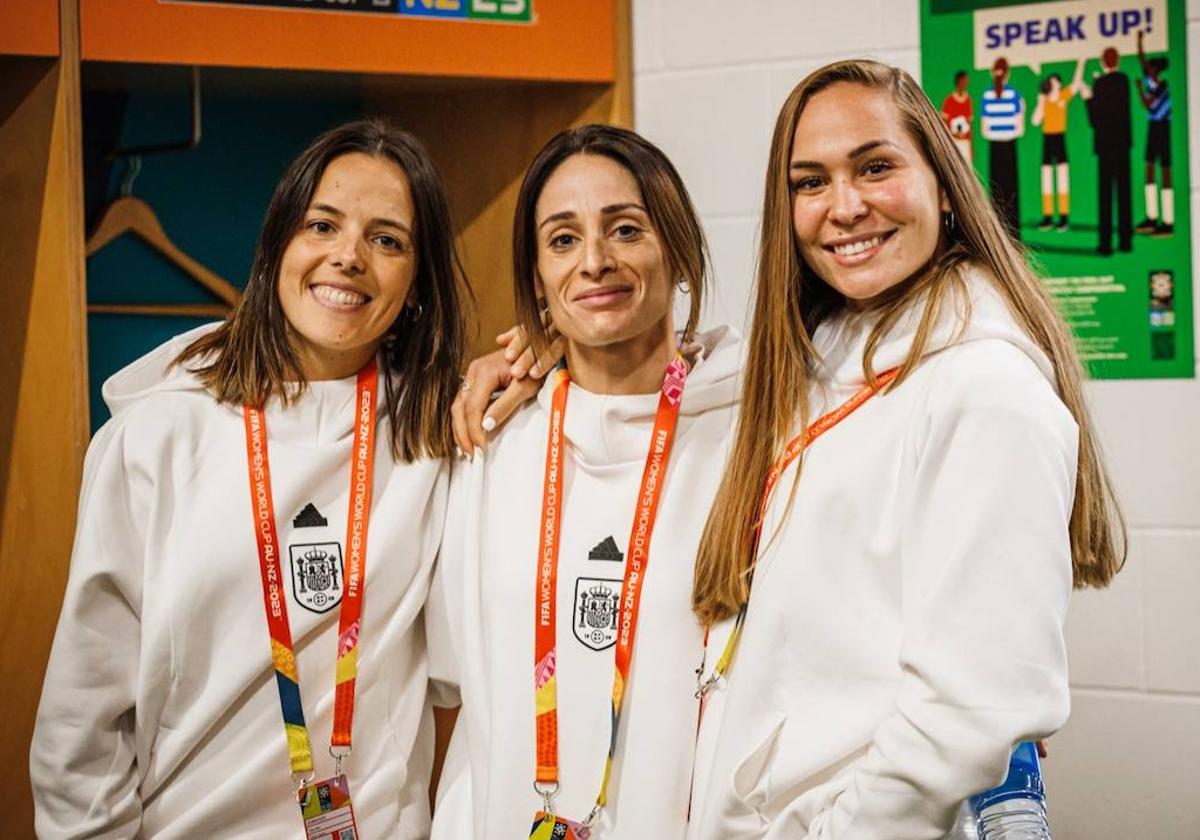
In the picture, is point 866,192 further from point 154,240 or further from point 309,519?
point 154,240

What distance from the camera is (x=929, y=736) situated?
1501 millimetres

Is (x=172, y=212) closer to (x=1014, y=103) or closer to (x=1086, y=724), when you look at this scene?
(x=1014, y=103)

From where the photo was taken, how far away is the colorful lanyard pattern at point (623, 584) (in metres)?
1.97

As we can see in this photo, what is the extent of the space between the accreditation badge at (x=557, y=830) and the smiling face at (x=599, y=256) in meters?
0.71

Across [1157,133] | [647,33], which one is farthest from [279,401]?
[1157,133]

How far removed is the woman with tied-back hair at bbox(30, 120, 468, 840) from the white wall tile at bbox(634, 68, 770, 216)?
2.97 feet

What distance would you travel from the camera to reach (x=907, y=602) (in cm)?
158

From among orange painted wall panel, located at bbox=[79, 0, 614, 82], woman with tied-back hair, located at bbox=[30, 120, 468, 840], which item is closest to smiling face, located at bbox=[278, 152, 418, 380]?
woman with tied-back hair, located at bbox=[30, 120, 468, 840]

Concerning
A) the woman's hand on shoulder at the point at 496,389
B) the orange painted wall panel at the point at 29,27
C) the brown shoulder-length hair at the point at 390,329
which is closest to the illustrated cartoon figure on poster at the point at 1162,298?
the woman's hand on shoulder at the point at 496,389

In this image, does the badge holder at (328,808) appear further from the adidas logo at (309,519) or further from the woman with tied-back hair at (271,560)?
the adidas logo at (309,519)

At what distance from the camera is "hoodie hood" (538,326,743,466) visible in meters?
2.09

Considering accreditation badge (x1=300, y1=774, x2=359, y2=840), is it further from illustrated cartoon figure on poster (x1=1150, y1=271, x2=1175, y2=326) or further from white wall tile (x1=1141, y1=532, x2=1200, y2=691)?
illustrated cartoon figure on poster (x1=1150, y1=271, x2=1175, y2=326)

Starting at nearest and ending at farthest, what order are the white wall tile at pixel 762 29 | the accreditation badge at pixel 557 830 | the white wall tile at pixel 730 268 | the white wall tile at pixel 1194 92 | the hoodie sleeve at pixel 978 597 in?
the hoodie sleeve at pixel 978 597, the accreditation badge at pixel 557 830, the white wall tile at pixel 1194 92, the white wall tile at pixel 762 29, the white wall tile at pixel 730 268

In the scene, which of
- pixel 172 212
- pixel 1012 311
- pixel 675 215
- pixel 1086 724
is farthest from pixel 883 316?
pixel 172 212
